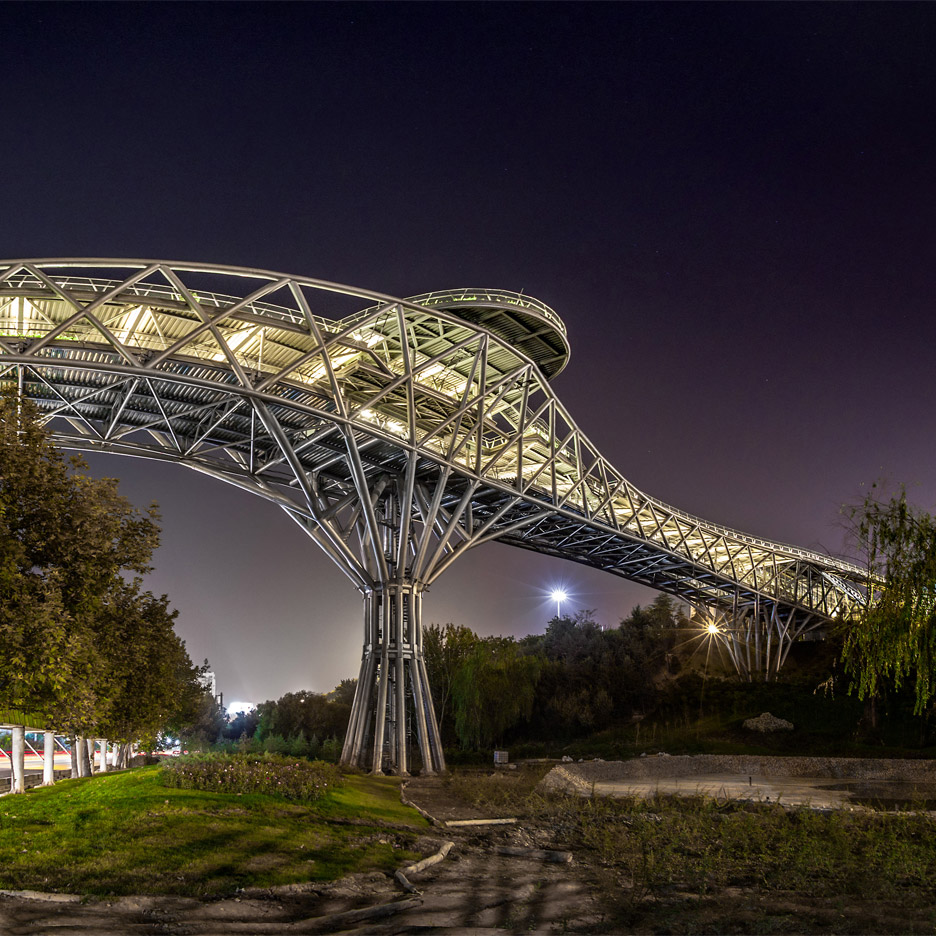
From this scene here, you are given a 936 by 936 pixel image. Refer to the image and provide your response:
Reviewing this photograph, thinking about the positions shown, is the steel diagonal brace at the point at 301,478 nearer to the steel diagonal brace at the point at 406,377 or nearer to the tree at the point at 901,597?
the steel diagonal brace at the point at 406,377

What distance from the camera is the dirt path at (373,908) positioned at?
30.1 feet

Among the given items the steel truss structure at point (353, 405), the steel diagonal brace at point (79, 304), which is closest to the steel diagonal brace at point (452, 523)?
the steel truss structure at point (353, 405)

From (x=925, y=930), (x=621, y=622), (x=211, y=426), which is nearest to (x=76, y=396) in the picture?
(x=211, y=426)

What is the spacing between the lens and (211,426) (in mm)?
30828

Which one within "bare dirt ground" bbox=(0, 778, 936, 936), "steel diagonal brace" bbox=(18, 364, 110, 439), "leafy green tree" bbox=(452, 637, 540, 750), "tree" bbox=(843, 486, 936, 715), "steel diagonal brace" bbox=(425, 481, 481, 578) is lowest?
"leafy green tree" bbox=(452, 637, 540, 750)

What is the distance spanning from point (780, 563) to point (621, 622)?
19803mm

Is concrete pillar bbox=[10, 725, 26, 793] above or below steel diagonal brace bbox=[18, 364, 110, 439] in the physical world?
below

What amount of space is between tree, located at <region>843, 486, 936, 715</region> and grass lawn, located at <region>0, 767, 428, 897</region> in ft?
36.2

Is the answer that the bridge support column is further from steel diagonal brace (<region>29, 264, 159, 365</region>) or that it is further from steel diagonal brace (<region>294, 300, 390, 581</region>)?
steel diagonal brace (<region>29, 264, 159, 365</region>)

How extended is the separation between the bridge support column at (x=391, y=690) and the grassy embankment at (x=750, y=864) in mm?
13862

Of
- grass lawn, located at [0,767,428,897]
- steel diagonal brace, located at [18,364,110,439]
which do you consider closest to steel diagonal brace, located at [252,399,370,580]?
steel diagonal brace, located at [18,364,110,439]

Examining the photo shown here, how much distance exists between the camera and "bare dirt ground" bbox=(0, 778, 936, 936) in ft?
30.3

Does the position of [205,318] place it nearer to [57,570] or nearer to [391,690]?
[57,570]

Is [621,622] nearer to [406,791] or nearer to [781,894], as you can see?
[406,791]
